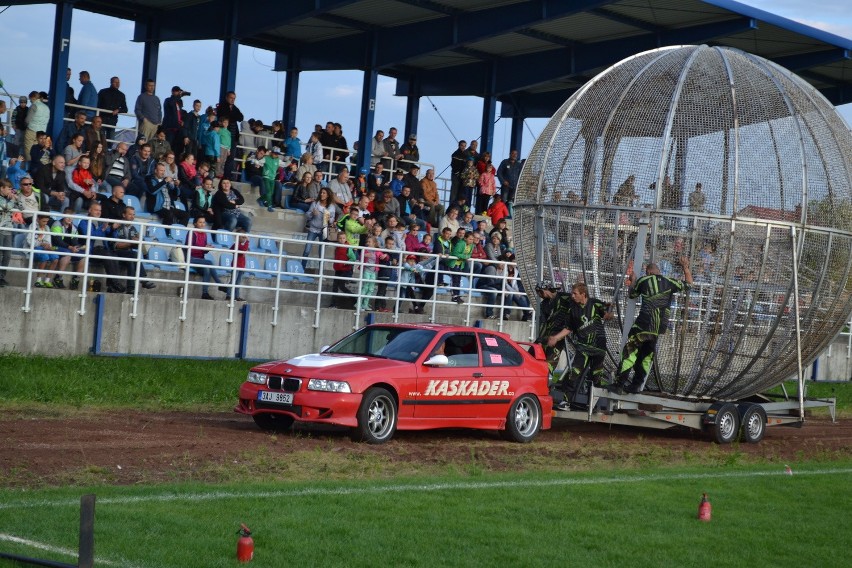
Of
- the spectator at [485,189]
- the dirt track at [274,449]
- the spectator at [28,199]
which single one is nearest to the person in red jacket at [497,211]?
the spectator at [485,189]

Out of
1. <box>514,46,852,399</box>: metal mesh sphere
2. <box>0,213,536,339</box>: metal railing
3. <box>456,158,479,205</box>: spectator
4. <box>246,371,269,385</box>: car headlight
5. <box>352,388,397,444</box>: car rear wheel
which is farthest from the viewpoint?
<box>456,158,479,205</box>: spectator

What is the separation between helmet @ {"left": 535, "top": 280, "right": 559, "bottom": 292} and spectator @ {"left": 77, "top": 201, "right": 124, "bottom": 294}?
699cm

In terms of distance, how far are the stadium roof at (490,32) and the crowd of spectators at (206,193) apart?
3.03m

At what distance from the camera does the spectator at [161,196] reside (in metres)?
22.5

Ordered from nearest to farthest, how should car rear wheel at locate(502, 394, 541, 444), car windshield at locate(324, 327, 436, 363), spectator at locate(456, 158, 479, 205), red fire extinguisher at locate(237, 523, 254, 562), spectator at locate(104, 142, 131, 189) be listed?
red fire extinguisher at locate(237, 523, 254, 562) < car windshield at locate(324, 327, 436, 363) < car rear wheel at locate(502, 394, 541, 444) < spectator at locate(104, 142, 131, 189) < spectator at locate(456, 158, 479, 205)

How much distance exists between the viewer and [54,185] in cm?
2142

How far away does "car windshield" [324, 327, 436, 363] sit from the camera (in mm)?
15445

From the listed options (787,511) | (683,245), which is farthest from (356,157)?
(787,511)

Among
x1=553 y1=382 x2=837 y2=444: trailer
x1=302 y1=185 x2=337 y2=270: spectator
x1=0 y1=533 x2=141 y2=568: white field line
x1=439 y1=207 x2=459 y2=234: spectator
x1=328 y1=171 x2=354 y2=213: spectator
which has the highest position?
x1=328 y1=171 x2=354 y2=213: spectator

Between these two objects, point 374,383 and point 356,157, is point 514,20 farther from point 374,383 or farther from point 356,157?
point 374,383

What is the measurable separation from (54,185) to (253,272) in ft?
12.6

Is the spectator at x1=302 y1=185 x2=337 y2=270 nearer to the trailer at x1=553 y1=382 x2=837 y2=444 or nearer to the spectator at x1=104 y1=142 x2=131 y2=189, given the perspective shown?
the spectator at x1=104 y1=142 x2=131 y2=189

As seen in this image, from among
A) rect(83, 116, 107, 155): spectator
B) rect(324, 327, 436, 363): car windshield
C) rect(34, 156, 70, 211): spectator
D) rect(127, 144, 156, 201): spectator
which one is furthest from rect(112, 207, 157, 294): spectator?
rect(324, 327, 436, 363): car windshield

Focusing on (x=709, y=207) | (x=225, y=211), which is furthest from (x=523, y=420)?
(x=225, y=211)
